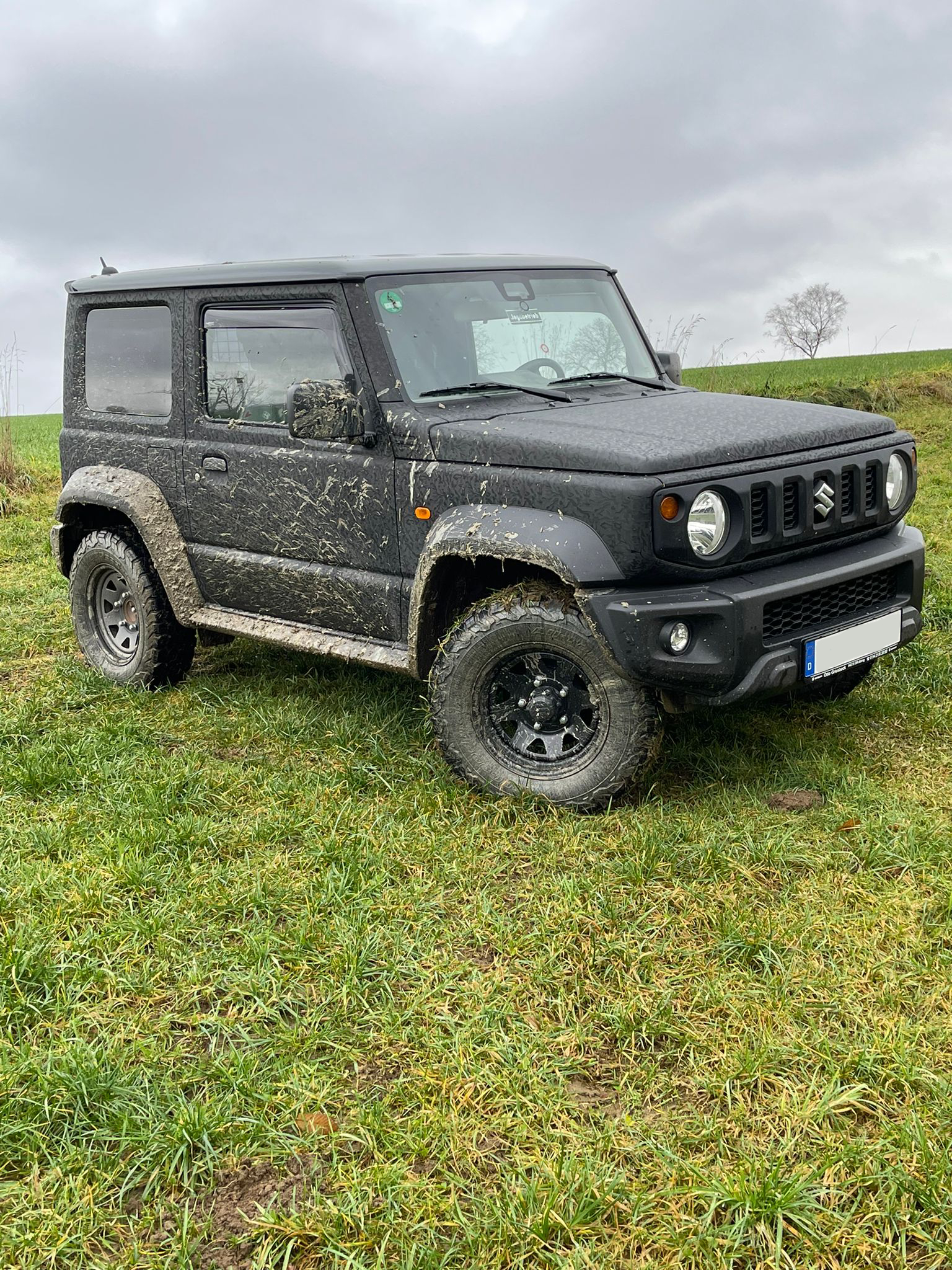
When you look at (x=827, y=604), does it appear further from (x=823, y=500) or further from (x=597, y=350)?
(x=597, y=350)

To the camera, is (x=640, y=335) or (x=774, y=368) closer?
(x=640, y=335)

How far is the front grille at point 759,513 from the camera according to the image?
3830mm

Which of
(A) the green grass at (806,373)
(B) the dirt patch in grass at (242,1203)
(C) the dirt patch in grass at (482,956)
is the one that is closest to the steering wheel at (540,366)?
(C) the dirt patch in grass at (482,956)

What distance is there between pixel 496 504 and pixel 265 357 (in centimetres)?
149

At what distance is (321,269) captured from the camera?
457 cm

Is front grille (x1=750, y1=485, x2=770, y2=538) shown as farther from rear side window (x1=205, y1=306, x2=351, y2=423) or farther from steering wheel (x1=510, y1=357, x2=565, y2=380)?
rear side window (x1=205, y1=306, x2=351, y2=423)

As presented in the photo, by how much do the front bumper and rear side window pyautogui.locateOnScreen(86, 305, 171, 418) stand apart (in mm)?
2686

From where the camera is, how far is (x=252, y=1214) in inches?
96.0

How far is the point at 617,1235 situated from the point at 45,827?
2632mm

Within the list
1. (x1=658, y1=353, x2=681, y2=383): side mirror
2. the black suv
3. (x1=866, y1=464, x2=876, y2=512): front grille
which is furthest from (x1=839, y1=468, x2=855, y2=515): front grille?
(x1=658, y1=353, x2=681, y2=383): side mirror

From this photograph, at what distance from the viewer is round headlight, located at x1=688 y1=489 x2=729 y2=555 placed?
12.2ft

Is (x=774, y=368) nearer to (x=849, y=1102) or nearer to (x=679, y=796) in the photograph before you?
(x=679, y=796)

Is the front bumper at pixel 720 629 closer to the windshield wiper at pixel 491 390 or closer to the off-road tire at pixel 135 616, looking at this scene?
the windshield wiper at pixel 491 390

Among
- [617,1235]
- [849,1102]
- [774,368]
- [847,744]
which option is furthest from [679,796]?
[774,368]
